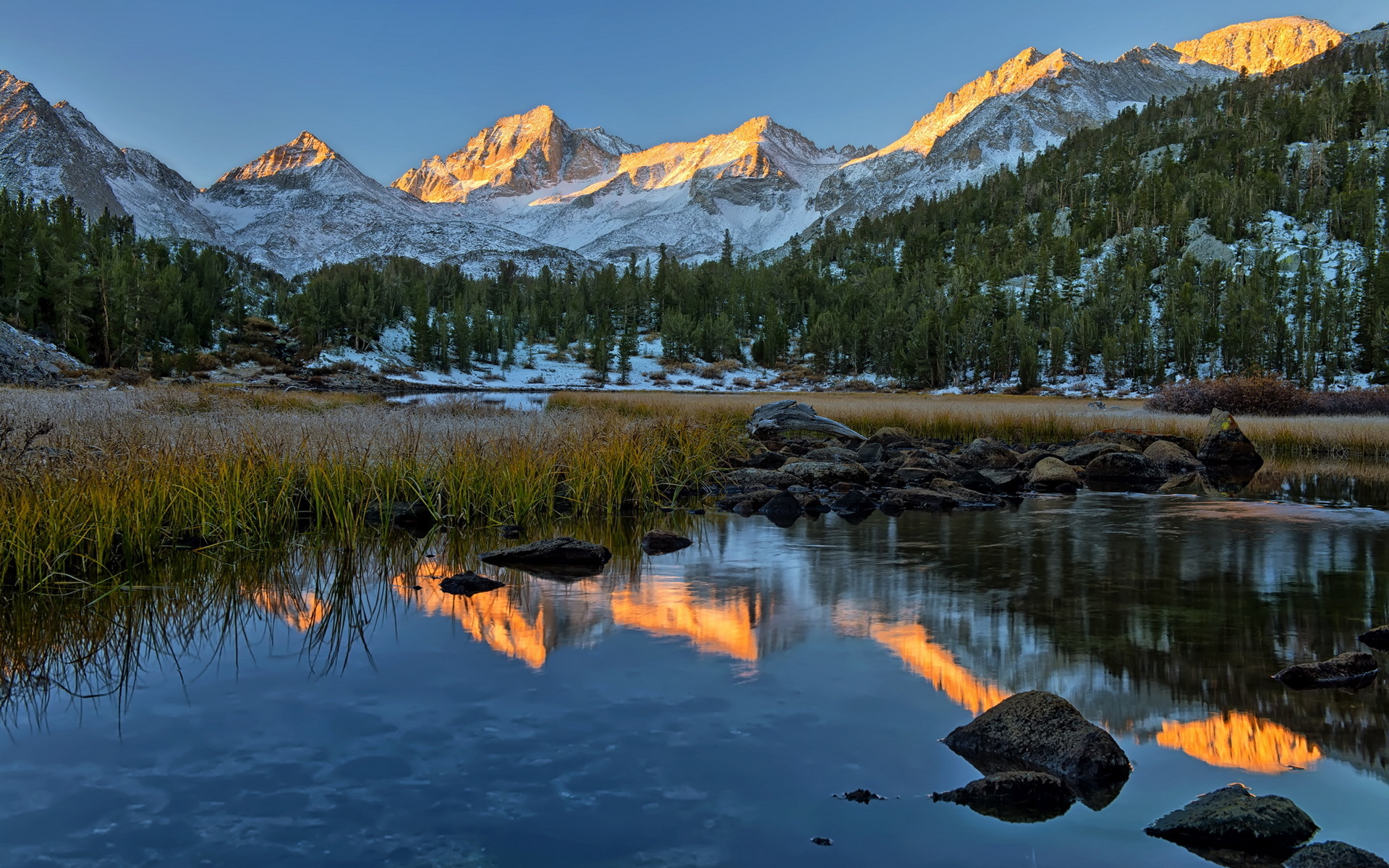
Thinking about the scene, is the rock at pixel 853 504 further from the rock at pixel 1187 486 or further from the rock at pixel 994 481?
the rock at pixel 1187 486

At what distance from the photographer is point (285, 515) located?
11.1 meters

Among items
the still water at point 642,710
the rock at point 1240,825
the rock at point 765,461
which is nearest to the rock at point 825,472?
the rock at point 765,461

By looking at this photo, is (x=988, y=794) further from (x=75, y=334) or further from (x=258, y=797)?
(x=75, y=334)

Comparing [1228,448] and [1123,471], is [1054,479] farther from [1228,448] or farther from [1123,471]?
[1228,448]

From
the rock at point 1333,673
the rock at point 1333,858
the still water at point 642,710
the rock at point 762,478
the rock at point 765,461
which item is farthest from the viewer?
the rock at point 765,461

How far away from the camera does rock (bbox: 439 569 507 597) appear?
816 centimetres

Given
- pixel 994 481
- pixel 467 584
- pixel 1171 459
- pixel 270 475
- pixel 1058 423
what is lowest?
pixel 467 584

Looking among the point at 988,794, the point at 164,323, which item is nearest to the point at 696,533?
the point at 988,794

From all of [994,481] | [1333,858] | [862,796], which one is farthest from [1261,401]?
[862,796]

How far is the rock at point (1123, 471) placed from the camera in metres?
19.1

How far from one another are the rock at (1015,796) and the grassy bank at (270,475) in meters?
8.04

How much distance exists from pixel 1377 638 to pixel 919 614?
11.8 ft

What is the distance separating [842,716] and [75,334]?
71.3 meters

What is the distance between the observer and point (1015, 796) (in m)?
4.12
